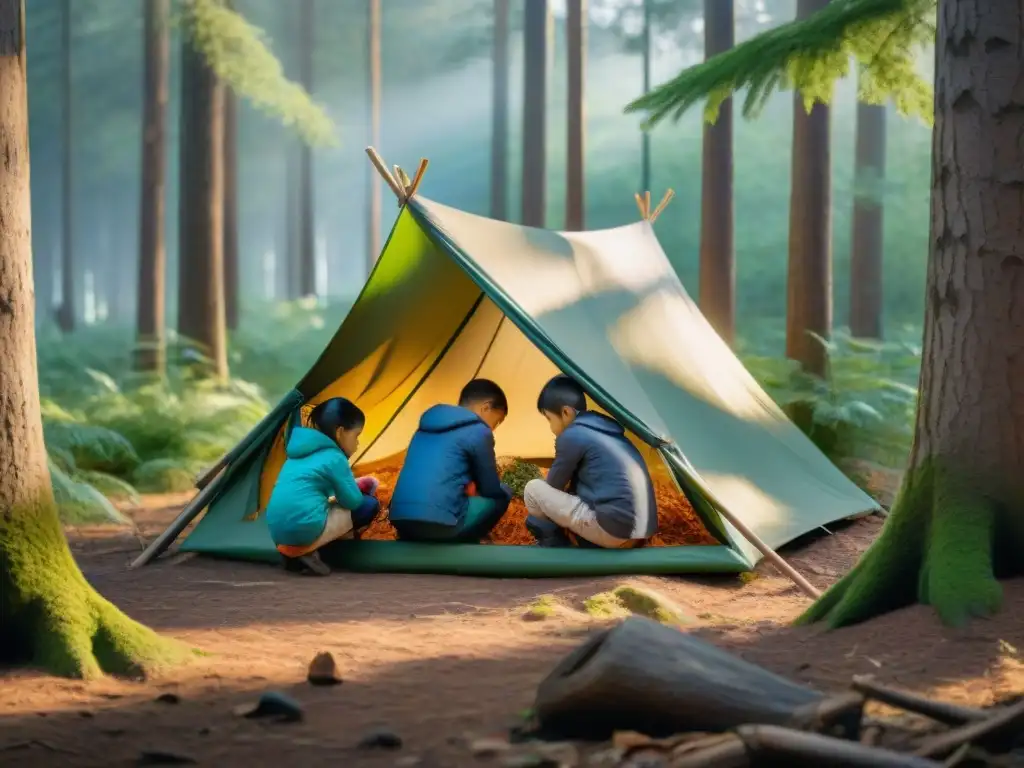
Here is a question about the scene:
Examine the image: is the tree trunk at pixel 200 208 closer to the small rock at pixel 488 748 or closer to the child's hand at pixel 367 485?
the child's hand at pixel 367 485

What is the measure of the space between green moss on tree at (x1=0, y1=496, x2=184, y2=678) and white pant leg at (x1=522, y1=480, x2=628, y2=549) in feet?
8.75

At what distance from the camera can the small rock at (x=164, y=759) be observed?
317 cm

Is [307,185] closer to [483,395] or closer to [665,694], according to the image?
[483,395]

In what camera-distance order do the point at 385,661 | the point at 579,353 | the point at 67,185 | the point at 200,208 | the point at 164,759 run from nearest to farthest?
1. the point at 164,759
2. the point at 385,661
3. the point at 579,353
4. the point at 200,208
5. the point at 67,185

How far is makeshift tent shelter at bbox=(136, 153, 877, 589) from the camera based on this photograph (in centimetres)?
642

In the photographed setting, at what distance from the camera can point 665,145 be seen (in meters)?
33.4

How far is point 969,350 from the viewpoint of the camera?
447 cm

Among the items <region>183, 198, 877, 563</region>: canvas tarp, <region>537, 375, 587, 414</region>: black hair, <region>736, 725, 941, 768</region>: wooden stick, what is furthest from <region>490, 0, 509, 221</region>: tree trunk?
<region>736, 725, 941, 768</region>: wooden stick

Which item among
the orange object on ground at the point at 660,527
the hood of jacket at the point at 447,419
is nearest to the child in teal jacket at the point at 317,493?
the hood of jacket at the point at 447,419

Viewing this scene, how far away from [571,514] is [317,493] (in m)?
1.42

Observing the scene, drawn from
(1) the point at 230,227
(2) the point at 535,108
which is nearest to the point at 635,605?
(2) the point at 535,108

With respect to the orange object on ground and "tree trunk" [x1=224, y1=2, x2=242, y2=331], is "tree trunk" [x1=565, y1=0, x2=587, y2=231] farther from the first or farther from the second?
the orange object on ground

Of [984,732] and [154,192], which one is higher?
[154,192]

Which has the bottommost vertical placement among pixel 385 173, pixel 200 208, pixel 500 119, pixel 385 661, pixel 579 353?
pixel 385 661
